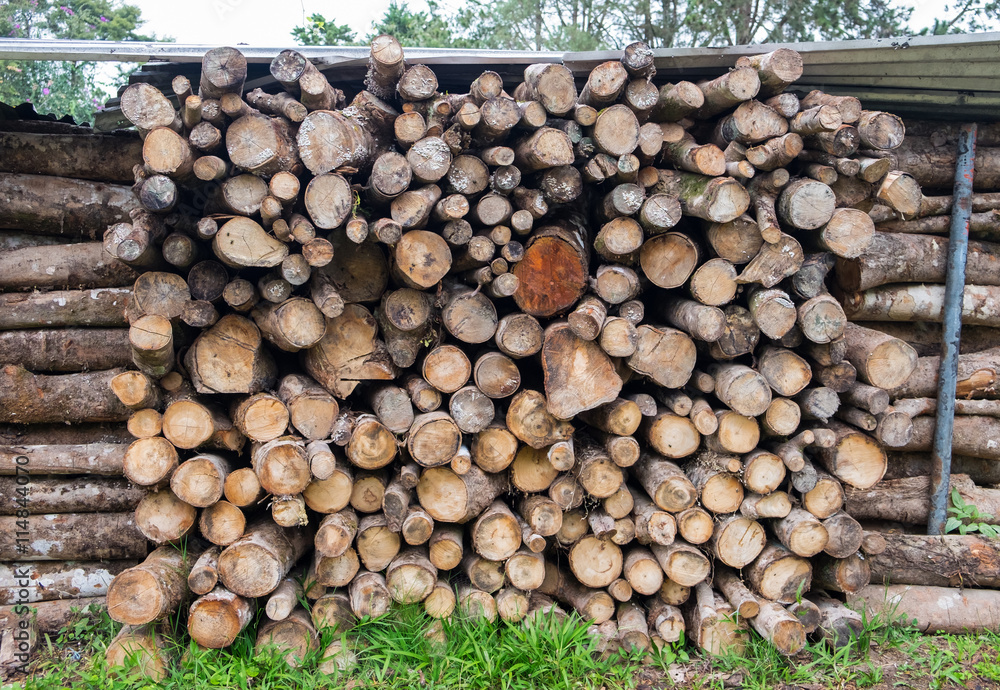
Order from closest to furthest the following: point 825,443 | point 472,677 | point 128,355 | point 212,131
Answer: point 212,131 → point 472,677 → point 825,443 → point 128,355

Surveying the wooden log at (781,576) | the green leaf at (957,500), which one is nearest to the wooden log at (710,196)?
the wooden log at (781,576)

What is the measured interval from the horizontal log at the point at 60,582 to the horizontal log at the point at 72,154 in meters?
2.60

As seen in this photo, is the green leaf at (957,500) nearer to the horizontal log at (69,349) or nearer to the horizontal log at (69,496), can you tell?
the horizontal log at (69,496)

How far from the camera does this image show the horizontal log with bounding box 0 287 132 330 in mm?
4160


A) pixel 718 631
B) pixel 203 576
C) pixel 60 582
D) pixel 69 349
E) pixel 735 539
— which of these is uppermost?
pixel 69 349

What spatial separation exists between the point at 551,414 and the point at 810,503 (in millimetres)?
1555

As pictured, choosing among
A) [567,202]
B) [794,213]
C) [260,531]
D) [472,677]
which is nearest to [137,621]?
[260,531]

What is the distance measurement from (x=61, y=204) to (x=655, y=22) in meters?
10.9

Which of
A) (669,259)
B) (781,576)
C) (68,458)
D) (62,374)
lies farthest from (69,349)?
(781,576)

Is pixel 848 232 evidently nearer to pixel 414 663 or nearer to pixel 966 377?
pixel 966 377

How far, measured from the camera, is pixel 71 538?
407 centimetres

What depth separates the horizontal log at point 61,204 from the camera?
4.21 m

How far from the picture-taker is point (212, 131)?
2.96 m

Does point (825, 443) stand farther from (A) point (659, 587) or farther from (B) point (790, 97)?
(B) point (790, 97)
